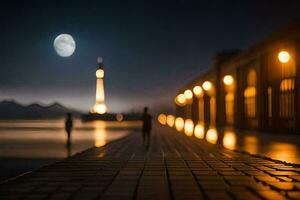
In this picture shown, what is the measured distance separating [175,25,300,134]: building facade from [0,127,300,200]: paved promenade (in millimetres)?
13454

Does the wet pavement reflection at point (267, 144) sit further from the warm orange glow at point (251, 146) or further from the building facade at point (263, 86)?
the building facade at point (263, 86)

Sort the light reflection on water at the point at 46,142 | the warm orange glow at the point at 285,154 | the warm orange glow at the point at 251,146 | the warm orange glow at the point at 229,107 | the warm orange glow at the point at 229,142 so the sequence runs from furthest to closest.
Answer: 1. the warm orange glow at the point at 229,107
2. the warm orange glow at the point at 229,142
3. the light reflection on water at the point at 46,142
4. the warm orange glow at the point at 251,146
5. the warm orange glow at the point at 285,154

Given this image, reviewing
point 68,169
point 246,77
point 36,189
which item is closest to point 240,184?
point 36,189

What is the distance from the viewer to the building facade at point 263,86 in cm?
2952

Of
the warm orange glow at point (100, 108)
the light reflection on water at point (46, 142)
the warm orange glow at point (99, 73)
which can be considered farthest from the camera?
the warm orange glow at point (99, 73)

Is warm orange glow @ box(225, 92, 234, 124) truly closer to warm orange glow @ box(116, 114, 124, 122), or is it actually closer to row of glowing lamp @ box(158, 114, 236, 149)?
row of glowing lamp @ box(158, 114, 236, 149)

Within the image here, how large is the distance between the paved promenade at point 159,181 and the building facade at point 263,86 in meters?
13.5

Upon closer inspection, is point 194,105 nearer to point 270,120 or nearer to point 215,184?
point 270,120

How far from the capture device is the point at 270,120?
34500 mm

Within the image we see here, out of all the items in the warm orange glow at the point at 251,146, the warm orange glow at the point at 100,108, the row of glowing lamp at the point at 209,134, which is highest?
the warm orange glow at the point at 100,108

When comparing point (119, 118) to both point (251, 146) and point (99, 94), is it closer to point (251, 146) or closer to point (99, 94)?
point (99, 94)

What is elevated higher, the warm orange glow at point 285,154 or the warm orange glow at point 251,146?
the warm orange glow at point 251,146

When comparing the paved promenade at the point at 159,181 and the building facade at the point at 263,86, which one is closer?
the paved promenade at the point at 159,181

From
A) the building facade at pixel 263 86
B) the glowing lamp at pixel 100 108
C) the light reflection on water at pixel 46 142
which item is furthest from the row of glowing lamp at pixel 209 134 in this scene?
the glowing lamp at pixel 100 108
